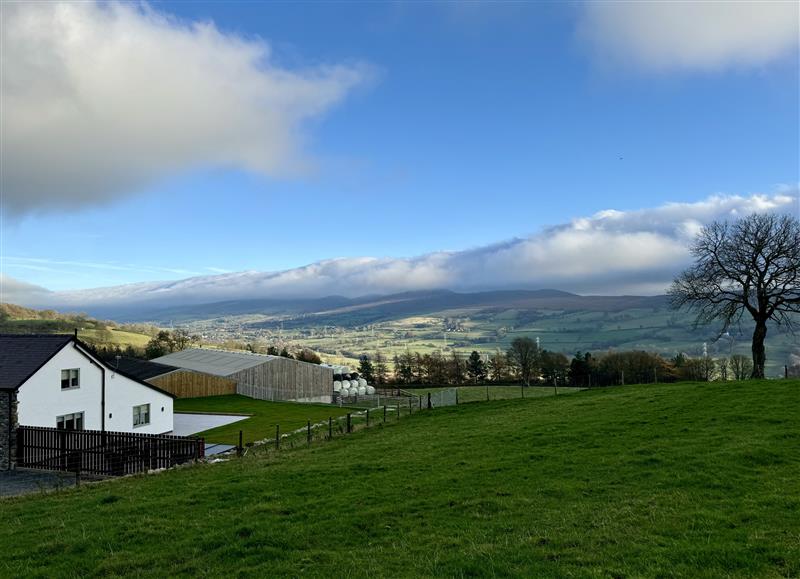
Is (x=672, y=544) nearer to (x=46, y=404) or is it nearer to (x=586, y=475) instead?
(x=586, y=475)

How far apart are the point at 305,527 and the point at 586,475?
8466mm

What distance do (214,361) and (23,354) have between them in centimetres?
4779

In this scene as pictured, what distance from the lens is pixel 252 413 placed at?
53.0 meters

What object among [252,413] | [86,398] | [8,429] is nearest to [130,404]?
[86,398]

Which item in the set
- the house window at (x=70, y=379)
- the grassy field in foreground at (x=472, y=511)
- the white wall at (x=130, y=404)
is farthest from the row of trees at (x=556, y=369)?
the house window at (x=70, y=379)

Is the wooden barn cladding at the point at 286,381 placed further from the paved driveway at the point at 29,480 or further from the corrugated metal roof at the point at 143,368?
the paved driveway at the point at 29,480

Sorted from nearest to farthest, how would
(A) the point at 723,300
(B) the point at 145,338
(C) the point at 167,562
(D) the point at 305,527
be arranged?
1. (C) the point at 167,562
2. (D) the point at 305,527
3. (A) the point at 723,300
4. (B) the point at 145,338

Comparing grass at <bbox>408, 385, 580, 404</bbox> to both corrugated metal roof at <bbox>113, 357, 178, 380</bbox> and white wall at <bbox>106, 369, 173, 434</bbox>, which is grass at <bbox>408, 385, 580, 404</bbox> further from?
corrugated metal roof at <bbox>113, 357, 178, 380</bbox>

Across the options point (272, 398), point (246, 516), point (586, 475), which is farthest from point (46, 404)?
point (272, 398)

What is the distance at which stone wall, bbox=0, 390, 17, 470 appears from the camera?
2795 centimetres

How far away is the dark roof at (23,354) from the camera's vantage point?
2977 cm

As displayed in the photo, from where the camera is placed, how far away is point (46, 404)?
3142 cm

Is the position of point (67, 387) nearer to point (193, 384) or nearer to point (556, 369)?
point (193, 384)

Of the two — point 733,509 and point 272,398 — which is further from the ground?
point 733,509
